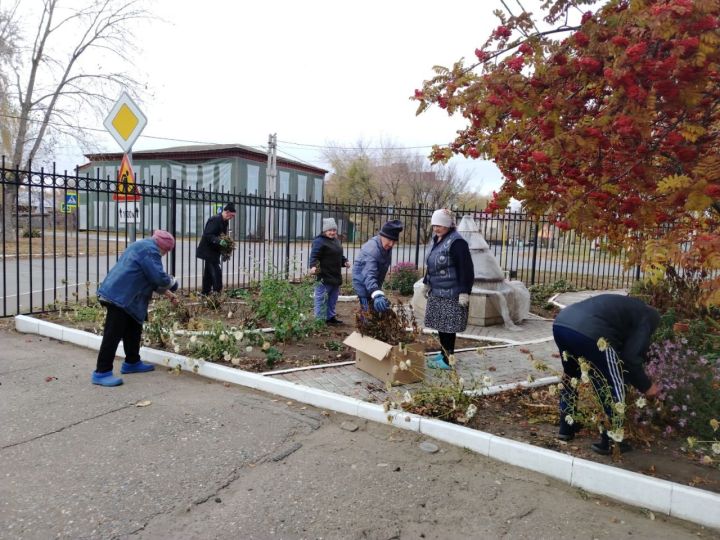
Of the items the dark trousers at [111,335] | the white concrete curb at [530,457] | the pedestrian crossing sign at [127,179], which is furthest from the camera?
the pedestrian crossing sign at [127,179]

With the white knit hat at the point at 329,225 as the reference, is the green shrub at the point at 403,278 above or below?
below

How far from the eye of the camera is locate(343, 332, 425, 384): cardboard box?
4.91 m

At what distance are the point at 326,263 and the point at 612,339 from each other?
15.3 ft

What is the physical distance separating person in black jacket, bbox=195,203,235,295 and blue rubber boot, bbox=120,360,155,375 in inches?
128

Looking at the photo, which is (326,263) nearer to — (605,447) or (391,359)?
(391,359)

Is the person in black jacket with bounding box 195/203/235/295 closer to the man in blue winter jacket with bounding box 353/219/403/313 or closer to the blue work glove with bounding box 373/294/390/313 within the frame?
the man in blue winter jacket with bounding box 353/219/403/313

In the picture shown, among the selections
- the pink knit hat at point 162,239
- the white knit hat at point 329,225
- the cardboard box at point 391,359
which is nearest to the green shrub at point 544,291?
the white knit hat at point 329,225

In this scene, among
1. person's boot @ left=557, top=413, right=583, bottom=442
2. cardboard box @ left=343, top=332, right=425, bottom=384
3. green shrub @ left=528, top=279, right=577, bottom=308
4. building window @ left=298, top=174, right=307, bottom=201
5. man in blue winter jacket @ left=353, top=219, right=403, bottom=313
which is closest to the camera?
person's boot @ left=557, top=413, right=583, bottom=442

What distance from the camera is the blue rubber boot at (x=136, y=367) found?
213 inches

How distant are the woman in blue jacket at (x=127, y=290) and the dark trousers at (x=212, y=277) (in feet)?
11.2

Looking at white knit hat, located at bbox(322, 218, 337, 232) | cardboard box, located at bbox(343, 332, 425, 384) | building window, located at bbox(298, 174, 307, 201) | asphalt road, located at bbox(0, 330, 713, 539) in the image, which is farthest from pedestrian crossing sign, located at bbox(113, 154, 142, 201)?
building window, located at bbox(298, 174, 307, 201)

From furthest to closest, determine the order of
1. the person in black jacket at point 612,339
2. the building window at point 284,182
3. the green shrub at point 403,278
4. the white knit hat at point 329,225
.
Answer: the building window at point 284,182 → the green shrub at point 403,278 → the white knit hat at point 329,225 → the person in black jacket at point 612,339

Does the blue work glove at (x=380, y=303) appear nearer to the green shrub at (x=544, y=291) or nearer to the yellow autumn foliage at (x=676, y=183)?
the yellow autumn foliage at (x=676, y=183)

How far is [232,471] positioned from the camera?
135 inches
